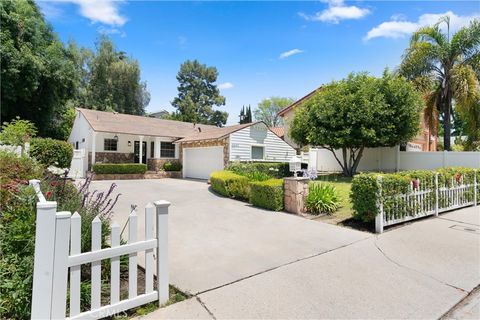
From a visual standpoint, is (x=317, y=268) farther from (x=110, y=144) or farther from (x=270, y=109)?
(x=270, y=109)

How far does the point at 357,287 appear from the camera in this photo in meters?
3.57

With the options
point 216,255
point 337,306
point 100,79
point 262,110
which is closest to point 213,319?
point 337,306

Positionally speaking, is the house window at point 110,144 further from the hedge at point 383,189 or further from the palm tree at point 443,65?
the palm tree at point 443,65

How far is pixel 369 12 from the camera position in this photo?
31.6 feet

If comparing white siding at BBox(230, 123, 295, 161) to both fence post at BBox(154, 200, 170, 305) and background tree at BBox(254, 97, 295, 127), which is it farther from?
Result: background tree at BBox(254, 97, 295, 127)

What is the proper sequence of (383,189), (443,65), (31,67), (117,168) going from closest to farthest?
(383,189) → (443,65) → (117,168) → (31,67)

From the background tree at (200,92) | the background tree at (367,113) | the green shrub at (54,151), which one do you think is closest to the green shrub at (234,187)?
the background tree at (367,113)

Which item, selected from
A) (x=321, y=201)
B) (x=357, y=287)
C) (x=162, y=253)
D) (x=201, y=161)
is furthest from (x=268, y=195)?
(x=201, y=161)

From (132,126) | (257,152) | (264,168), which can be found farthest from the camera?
(132,126)

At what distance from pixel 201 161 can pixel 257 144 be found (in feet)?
13.8

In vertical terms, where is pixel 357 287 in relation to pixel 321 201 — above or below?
below

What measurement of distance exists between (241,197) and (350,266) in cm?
676

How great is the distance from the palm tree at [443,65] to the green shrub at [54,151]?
835 inches

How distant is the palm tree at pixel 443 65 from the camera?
610 inches
